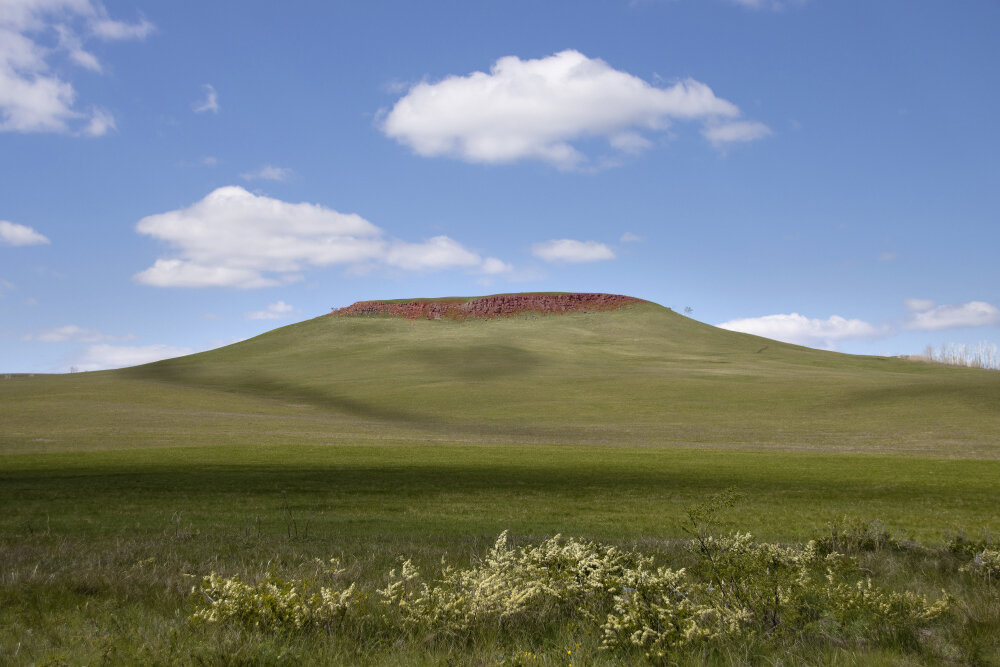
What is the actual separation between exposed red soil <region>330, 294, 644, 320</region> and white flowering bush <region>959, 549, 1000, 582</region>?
443 feet

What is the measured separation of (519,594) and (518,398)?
5885 centimetres

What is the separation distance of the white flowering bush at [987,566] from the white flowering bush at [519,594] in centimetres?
415

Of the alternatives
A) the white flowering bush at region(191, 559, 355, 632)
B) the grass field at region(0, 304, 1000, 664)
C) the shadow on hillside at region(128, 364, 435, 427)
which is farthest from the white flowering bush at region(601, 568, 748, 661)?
the shadow on hillside at region(128, 364, 435, 427)

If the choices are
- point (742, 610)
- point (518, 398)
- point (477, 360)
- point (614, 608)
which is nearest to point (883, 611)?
point (742, 610)

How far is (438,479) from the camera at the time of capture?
83.4 feet

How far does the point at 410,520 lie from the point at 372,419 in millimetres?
40000

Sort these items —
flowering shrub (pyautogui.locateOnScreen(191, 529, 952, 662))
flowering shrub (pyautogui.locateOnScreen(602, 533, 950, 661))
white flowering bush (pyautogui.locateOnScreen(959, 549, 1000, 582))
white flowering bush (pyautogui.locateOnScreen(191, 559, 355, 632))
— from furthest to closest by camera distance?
white flowering bush (pyautogui.locateOnScreen(959, 549, 1000, 582))
white flowering bush (pyautogui.locateOnScreen(191, 559, 355, 632))
flowering shrub (pyautogui.locateOnScreen(191, 529, 952, 662))
flowering shrub (pyautogui.locateOnScreen(602, 533, 950, 661))

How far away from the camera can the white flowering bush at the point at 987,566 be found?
7590mm

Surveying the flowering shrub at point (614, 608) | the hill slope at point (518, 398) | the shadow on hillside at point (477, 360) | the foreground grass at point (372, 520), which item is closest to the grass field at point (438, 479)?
the foreground grass at point (372, 520)

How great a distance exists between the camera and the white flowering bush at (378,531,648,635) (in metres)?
5.40

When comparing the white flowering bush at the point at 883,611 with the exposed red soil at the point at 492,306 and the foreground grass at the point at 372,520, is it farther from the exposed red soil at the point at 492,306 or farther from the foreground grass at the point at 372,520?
the exposed red soil at the point at 492,306

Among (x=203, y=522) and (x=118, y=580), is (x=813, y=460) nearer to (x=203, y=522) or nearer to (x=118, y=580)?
(x=203, y=522)

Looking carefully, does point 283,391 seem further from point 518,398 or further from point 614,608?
point 614,608

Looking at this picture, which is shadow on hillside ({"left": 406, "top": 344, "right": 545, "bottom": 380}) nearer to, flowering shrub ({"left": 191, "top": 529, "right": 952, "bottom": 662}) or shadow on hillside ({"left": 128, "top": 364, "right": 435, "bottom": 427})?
shadow on hillside ({"left": 128, "top": 364, "right": 435, "bottom": 427})
